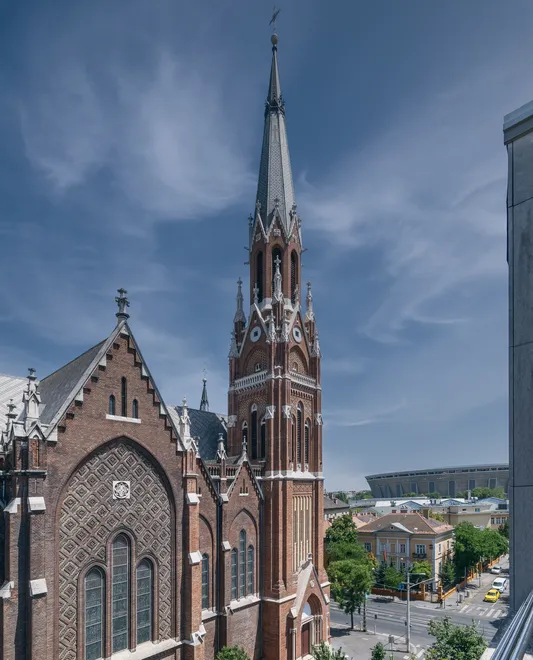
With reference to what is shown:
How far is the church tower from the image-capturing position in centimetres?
4472

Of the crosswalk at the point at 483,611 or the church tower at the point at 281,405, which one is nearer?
the church tower at the point at 281,405

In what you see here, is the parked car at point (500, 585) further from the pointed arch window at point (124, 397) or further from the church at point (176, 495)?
the pointed arch window at point (124, 397)

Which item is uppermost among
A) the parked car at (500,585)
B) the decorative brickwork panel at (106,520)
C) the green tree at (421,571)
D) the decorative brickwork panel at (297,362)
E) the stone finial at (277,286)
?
the stone finial at (277,286)

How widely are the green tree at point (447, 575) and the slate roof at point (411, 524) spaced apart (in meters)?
5.06

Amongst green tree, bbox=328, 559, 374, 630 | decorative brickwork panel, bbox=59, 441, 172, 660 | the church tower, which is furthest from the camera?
green tree, bbox=328, 559, 374, 630

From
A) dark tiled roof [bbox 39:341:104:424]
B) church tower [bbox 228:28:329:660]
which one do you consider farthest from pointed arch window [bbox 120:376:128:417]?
church tower [bbox 228:28:329:660]

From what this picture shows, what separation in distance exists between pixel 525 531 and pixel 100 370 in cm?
2480

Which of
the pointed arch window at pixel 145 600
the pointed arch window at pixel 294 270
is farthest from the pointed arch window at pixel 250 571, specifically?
the pointed arch window at pixel 294 270

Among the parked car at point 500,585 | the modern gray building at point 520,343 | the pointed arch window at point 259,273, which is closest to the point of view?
the modern gray building at point 520,343

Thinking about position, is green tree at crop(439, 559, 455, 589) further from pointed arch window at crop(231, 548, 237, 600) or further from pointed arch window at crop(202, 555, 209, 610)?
pointed arch window at crop(202, 555, 209, 610)

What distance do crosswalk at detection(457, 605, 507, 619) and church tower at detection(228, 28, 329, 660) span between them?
1135 inches

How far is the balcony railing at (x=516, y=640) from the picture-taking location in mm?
7373

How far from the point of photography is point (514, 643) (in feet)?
25.3

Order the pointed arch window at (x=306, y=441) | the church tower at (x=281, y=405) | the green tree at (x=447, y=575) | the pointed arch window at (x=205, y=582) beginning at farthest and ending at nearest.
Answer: the green tree at (x=447, y=575)
the pointed arch window at (x=306, y=441)
the church tower at (x=281, y=405)
the pointed arch window at (x=205, y=582)
